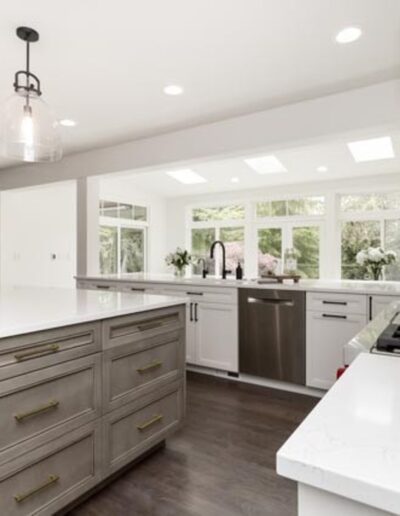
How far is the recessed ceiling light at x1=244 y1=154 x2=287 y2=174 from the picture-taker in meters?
6.50

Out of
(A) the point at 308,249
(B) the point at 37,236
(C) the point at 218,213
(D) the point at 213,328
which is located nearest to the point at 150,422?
(D) the point at 213,328

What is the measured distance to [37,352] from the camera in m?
1.54

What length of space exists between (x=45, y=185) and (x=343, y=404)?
17.8 ft

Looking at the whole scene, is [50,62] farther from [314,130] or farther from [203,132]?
[314,130]

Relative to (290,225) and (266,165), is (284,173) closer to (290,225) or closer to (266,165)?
(266,165)

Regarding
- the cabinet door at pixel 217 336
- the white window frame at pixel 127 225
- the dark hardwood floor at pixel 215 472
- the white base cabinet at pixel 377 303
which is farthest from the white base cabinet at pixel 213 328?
the white window frame at pixel 127 225

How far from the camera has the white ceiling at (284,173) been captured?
19.4ft

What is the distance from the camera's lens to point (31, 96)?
2176 millimetres

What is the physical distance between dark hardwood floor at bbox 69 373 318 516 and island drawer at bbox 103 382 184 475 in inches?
5.8

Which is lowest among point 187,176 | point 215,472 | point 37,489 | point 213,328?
point 215,472

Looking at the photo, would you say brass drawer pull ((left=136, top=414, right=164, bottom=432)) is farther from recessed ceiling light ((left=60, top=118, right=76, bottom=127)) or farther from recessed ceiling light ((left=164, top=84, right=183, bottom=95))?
recessed ceiling light ((left=60, top=118, right=76, bottom=127))

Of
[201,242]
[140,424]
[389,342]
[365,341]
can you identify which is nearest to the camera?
[389,342]

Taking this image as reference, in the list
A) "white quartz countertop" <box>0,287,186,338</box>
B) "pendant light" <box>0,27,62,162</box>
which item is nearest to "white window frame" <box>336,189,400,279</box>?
"white quartz countertop" <box>0,287,186,338</box>

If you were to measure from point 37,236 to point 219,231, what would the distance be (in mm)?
3971
